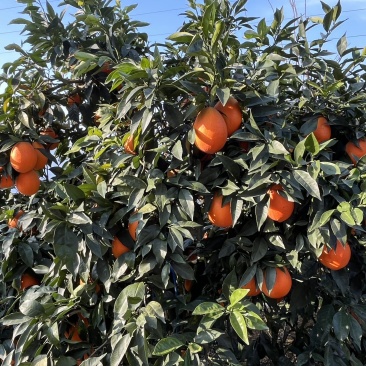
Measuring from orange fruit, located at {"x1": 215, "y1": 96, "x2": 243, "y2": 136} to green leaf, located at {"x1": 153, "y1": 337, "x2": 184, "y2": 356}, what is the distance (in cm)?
51

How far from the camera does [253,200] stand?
1027 mm

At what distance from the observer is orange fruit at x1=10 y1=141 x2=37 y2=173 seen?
1.40m

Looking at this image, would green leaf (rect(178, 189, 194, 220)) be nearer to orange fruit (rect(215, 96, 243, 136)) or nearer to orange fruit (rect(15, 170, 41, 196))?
orange fruit (rect(215, 96, 243, 136))

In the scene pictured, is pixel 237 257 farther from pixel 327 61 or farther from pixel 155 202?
pixel 327 61

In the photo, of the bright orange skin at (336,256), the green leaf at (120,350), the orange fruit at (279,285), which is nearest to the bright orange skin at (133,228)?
the green leaf at (120,350)

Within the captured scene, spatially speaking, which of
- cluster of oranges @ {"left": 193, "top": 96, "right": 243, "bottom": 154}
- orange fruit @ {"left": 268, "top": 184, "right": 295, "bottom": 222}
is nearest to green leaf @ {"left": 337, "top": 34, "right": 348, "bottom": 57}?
cluster of oranges @ {"left": 193, "top": 96, "right": 243, "bottom": 154}

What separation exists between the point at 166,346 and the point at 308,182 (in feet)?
1.52

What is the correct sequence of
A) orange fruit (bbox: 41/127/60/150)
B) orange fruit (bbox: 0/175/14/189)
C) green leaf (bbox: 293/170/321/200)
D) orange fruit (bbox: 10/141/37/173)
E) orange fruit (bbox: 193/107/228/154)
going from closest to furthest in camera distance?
green leaf (bbox: 293/170/321/200) → orange fruit (bbox: 193/107/228/154) → orange fruit (bbox: 10/141/37/173) → orange fruit (bbox: 0/175/14/189) → orange fruit (bbox: 41/127/60/150)

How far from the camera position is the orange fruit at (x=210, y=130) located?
1051 mm

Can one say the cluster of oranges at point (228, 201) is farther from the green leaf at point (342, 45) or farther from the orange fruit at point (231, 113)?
the green leaf at point (342, 45)

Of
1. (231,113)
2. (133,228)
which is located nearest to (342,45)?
(231,113)

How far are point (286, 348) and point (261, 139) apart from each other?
108 centimetres

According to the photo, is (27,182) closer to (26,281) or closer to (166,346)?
(26,281)

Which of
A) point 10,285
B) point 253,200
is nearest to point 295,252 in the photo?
point 253,200
